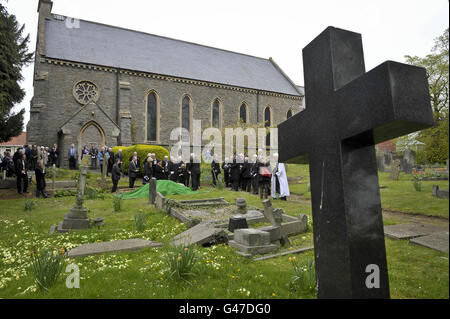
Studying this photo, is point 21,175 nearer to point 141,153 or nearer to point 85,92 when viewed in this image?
point 141,153

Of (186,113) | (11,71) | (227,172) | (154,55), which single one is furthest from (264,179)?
(154,55)

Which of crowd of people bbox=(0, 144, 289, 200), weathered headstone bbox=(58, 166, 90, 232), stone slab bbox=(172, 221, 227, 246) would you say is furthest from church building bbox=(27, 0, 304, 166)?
stone slab bbox=(172, 221, 227, 246)

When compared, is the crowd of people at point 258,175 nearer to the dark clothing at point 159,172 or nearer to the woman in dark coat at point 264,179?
the woman in dark coat at point 264,179

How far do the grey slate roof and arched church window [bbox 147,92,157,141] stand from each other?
2.38 m

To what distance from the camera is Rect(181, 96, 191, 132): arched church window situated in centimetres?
2755

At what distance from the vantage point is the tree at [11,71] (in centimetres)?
1387

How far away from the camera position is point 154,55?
28.4 m

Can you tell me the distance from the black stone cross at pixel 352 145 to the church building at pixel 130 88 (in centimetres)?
2058

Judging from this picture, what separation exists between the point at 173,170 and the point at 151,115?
1122 centimetres

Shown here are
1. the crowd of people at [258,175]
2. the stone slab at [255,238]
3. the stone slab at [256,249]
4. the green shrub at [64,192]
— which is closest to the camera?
the stone slab at [256,249]

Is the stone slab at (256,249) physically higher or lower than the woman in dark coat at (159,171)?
lower

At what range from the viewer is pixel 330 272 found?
6.51 ft

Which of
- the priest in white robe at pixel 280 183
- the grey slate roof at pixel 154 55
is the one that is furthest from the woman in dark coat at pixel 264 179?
the grey slate roof at pixel 154 55

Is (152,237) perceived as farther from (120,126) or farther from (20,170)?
(120,126)
